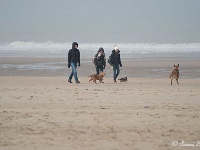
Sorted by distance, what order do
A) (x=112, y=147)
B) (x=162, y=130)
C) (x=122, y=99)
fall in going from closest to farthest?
(x=112, y=147) → (x=162, y=130) → (x=122, y=99)

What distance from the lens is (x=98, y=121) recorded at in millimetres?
7246

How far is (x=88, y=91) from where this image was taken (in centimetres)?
1188

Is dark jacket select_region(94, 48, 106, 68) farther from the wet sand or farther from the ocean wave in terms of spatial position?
the ocean wave

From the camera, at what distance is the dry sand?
588 centimetres

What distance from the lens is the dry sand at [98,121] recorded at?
5.88 metres

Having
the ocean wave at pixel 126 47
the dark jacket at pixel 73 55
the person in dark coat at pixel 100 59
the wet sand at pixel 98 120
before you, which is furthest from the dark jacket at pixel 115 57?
the ocean wave at pixel 126 47

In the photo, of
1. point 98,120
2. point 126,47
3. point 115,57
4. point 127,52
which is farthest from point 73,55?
point 126,47

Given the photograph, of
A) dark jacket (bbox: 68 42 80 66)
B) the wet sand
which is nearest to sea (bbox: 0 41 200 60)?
dark jacket (bbox: 68 42 80 66)

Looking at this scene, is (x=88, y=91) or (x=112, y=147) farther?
(x=88, y=91)

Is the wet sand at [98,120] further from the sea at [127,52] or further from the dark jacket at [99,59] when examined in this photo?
the sea at [127,52]

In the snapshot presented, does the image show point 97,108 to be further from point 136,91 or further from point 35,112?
point 136,91

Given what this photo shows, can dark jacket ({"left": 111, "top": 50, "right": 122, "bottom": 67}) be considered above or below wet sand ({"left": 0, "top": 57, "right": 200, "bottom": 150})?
above

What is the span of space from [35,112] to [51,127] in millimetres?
1459

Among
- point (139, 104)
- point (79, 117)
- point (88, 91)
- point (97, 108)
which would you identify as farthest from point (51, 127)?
point (88, 91)
